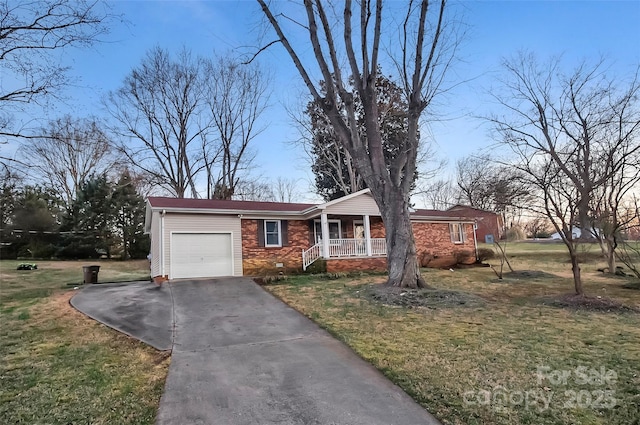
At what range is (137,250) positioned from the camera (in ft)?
87.9

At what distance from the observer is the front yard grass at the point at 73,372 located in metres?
3.32

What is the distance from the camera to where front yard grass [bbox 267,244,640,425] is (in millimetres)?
3195

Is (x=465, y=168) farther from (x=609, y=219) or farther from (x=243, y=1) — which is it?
(x=243, y=1)

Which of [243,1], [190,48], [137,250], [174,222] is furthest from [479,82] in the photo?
[137,250]

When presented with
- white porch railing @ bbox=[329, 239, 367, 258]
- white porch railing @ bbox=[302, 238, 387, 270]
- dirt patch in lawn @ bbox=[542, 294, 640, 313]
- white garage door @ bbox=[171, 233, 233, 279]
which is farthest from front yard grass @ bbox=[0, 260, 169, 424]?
white porch railing @ bbox=[329, 239, 367, 258]

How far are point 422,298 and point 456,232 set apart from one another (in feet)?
41.5

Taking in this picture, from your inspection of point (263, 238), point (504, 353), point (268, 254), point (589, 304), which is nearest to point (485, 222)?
point (268, 254)

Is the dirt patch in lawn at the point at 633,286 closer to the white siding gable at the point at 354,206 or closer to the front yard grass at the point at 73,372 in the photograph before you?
the white siding gable at the point at 354,206

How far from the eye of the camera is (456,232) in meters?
20.0

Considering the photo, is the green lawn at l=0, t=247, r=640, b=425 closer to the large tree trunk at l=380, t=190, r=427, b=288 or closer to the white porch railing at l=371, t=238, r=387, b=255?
the large tree trunk at l=380, t=190, r=427, b=288

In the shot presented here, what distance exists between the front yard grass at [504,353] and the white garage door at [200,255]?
18.0ft

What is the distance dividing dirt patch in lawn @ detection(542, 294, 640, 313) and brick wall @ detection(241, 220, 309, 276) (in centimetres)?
949

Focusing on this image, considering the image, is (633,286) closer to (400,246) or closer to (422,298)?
(422,298)

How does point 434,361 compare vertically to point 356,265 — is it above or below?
below
